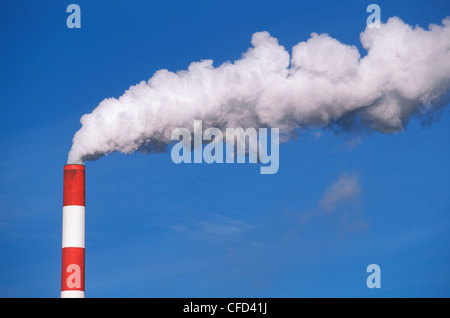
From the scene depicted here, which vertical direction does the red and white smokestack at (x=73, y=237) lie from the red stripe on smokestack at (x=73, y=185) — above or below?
below

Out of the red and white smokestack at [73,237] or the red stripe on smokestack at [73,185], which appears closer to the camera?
the red and white smokestack at [73,237]

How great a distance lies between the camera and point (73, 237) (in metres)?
26.3

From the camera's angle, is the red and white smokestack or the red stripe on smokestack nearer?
the red and white smokestack

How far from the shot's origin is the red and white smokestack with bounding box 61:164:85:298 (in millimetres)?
26016

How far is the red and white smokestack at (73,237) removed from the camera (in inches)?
1024

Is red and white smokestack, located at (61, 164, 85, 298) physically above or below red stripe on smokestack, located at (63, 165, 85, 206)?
below
